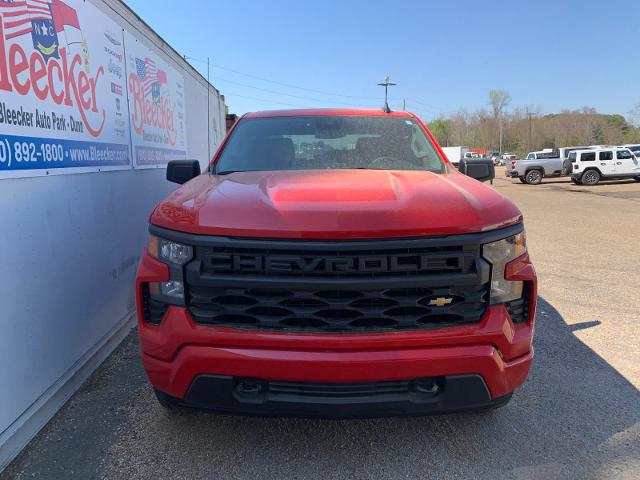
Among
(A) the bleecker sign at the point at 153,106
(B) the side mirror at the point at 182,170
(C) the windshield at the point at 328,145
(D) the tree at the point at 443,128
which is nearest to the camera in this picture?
(C) the windshield at the point at 328,145

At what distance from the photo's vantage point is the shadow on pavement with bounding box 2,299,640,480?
2340 millimetres

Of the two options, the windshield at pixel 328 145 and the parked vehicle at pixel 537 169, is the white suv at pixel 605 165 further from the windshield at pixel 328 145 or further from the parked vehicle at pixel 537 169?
the windshield at pixel 328 145

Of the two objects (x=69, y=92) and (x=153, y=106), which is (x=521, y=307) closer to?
(x=69, y=92)

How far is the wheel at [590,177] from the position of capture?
86.2 ft

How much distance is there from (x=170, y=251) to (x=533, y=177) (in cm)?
3120

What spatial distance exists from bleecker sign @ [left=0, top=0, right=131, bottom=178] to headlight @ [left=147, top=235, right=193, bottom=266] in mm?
904

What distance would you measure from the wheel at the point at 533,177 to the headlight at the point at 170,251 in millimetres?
30986

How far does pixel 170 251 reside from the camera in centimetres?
220

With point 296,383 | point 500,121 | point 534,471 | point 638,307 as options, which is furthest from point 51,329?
point 500,121

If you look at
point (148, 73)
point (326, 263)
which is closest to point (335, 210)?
point (326, 263)

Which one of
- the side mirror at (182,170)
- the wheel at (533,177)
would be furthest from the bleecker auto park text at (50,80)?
the wheel at (533,177)

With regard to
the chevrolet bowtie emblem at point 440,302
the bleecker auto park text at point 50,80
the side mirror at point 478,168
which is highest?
the bleecker auto park text at point 50,80

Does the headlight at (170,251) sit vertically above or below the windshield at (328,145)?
below

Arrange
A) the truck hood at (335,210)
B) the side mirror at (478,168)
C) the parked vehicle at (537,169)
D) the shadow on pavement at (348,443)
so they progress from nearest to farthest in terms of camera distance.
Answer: the truck hood at (335,210), the shadow on pavement at (348,443), the side mirror at (478,168), the parked vehicle at (537,169)
